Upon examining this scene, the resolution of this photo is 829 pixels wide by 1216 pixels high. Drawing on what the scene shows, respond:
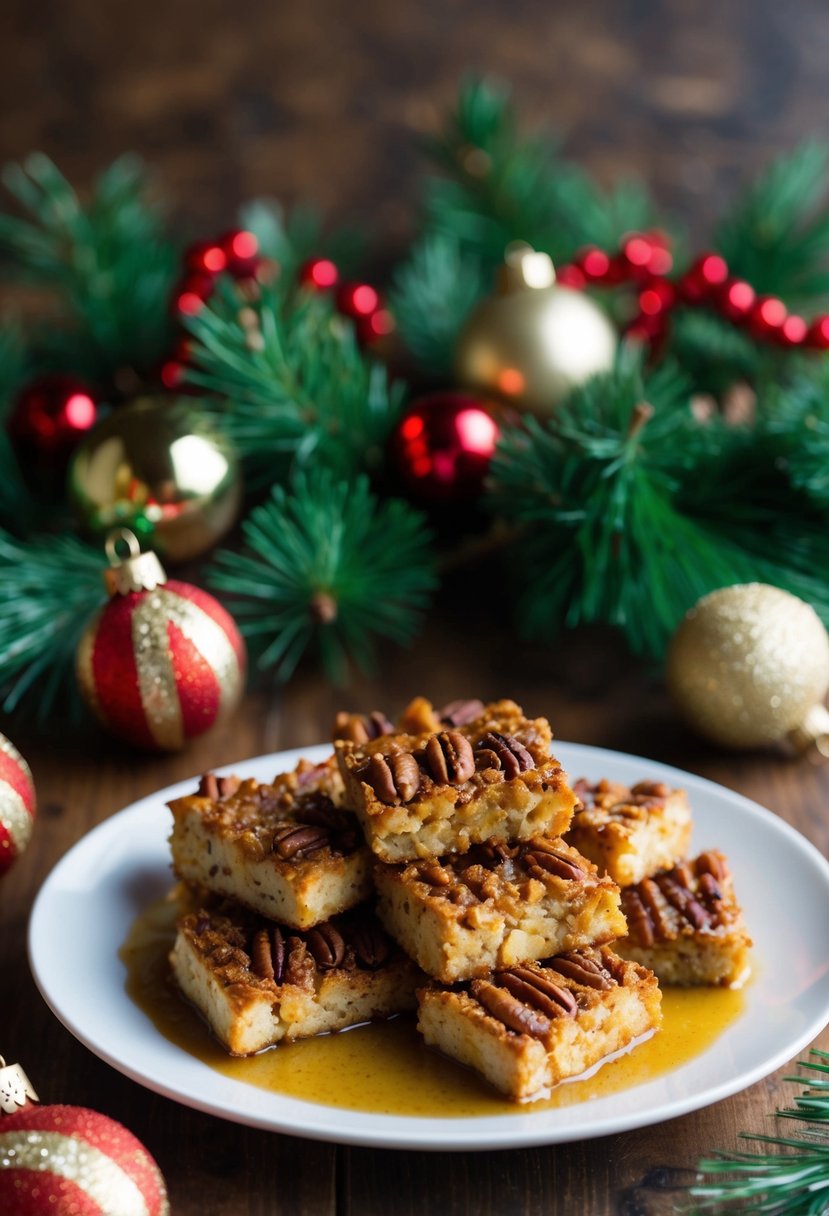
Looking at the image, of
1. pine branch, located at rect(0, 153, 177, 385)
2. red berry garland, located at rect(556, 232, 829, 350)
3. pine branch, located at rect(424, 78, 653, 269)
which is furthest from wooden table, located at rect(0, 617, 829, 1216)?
pine branch, located at rect(424, 78, 653, 269)

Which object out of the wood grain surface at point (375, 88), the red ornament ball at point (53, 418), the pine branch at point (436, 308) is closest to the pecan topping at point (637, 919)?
the red ornament ball at point (53, 418)

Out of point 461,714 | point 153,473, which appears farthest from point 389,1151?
point 153,473

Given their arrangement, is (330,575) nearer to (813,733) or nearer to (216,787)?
(216,787)

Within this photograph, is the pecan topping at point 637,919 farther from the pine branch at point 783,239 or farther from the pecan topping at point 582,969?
the pine branch at point 783,239

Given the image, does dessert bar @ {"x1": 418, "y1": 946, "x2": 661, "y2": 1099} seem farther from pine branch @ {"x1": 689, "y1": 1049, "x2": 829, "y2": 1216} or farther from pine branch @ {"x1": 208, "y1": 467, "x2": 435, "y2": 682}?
pine branch @ {"x1": 208, "y1": 467, "x2": 435, "y2": 682}

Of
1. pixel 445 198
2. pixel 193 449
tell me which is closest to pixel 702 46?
pixel 445 198

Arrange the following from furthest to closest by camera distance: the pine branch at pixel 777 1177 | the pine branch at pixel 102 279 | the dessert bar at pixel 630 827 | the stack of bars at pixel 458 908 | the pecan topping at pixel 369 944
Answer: the pine branch at pixel 102 279 → the dessert bar at pixel 630 827 → the pecan topping at pixel 369 944 → the stack of bars at pixel 458 908 → the pine branch at pixel 777 1177
